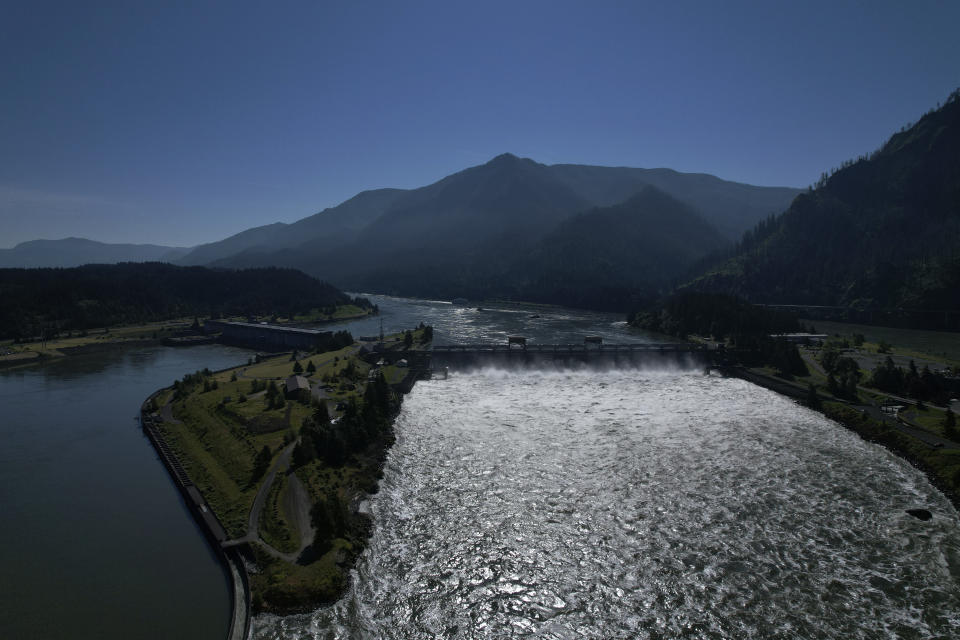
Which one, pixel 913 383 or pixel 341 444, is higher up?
pixel 913 383

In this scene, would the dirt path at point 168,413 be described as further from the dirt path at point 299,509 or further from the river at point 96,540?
the dirt path at point 299,509

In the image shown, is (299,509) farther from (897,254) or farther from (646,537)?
(897,254)

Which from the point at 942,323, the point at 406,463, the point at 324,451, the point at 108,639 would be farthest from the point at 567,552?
the point at 942,323

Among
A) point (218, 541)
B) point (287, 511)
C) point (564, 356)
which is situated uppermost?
point (564, 356)

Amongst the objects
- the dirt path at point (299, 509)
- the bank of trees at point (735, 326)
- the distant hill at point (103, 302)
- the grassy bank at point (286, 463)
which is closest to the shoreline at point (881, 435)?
the bank of trees at point (735, 326)

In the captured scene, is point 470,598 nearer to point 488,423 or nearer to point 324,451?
point 324,451

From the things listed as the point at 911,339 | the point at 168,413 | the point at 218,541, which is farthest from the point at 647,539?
the point at 911,339

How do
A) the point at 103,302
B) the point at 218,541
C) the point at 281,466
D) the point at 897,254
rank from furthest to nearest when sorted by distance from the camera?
the point at 897,254 → the point at 103,302 → the point at 281,466 → the point at 218,541
